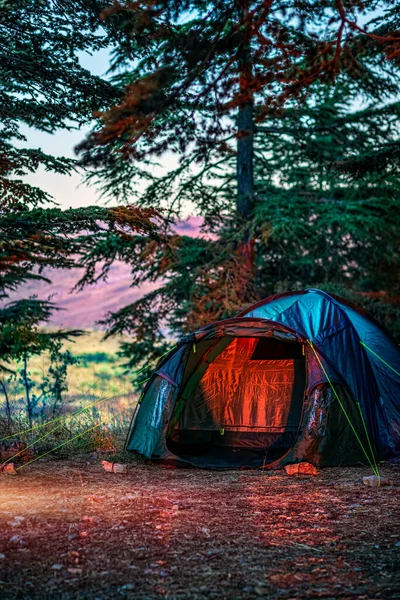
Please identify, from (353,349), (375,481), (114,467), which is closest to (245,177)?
(353,349)

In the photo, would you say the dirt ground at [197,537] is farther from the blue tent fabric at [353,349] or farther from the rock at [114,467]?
the blue tent fabric at [353,349]

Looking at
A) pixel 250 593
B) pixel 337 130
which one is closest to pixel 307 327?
pixel 250 593

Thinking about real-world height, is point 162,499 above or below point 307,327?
below

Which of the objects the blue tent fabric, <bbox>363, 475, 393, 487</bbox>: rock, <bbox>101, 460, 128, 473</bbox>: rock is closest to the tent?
the blue tent fabric

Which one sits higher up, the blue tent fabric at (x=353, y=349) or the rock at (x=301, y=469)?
the blue tent fabric at (x=353, y=349)

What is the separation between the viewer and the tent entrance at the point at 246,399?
888cm

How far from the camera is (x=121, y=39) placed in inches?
313

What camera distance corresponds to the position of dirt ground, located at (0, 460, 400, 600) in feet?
12.3

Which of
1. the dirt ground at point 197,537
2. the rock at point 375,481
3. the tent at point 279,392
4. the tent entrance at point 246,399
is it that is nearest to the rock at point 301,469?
the dirt ground at point 197,537

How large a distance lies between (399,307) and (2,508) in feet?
44.6

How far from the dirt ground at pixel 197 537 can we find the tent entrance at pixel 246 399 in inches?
79.5

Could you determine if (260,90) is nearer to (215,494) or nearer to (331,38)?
(331,38)

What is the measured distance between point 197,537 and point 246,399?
14.9 feet

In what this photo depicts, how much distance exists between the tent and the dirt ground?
2.26 feet
